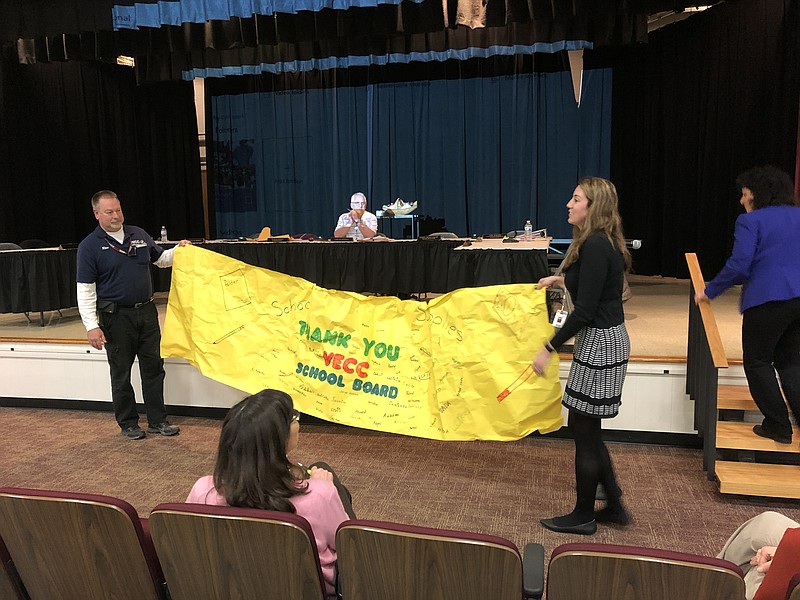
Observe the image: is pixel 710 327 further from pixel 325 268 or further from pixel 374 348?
pixel 325 268

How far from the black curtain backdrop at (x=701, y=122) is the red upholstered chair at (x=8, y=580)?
26.6 feet

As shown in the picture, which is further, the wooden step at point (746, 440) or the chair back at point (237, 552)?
the wooden step at point (746, 440)

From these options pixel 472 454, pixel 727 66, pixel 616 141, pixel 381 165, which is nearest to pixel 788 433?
pixel 472 454

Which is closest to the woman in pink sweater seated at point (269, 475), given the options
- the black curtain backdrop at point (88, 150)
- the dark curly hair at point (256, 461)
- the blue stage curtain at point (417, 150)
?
the dark curly hair at point (256, 461)

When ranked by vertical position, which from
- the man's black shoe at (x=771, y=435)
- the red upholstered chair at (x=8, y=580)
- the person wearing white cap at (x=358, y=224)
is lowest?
the man's black shoe at (x=771, y=435)

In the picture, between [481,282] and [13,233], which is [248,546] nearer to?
[481,282]

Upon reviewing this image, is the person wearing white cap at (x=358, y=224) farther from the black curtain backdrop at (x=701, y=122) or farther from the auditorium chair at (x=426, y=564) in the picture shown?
the auditorium chair at (x=426, y=564)

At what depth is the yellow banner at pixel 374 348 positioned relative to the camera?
310 centimetres

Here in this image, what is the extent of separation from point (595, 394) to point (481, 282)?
305cm

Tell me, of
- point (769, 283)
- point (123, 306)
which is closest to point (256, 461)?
point (769, 283)

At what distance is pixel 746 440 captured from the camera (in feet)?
10.8

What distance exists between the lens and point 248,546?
149 centimetres

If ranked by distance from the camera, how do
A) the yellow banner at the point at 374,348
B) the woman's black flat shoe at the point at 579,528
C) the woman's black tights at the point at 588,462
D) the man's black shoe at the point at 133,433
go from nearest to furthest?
the woman's black tights at the point at 588,462
the woman's black flat shoe at the point at 579,528
the yellow banner at the point at 374,348
the man's black shoe at the point at 133,433

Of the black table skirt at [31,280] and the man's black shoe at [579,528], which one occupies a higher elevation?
the black table skirt at [31,280]
